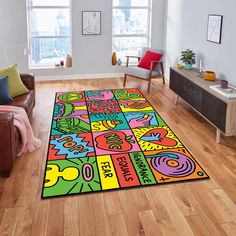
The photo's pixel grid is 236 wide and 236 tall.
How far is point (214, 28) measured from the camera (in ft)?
17.2

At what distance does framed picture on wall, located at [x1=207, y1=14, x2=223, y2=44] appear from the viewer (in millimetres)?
5070

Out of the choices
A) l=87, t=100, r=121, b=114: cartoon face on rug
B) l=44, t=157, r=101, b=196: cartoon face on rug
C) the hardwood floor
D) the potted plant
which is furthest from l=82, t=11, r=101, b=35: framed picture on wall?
l=44, t=157, r=101, b=196: cartoon face on rug

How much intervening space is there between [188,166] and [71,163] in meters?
1.33

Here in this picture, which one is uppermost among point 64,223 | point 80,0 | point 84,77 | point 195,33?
point 80,0

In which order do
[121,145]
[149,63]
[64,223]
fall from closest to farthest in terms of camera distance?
[64,223] → [121,145] → [149,63]

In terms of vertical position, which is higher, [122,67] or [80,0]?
[80,0]

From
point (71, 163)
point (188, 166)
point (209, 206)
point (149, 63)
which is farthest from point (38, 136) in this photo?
point (149, 63)

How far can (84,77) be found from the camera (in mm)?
7652

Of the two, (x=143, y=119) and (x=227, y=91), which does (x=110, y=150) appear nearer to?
(x=143, y=119)

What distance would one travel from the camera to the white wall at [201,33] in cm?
486

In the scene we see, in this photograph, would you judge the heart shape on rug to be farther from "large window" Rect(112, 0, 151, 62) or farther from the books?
"large window" Rect(112, 0, 151, 62)

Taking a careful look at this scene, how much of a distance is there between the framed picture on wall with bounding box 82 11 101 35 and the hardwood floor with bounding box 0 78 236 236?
3.90 metres

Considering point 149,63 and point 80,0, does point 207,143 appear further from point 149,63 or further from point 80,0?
point 80,0

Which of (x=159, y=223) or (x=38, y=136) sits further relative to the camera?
(x=38, y=136)
